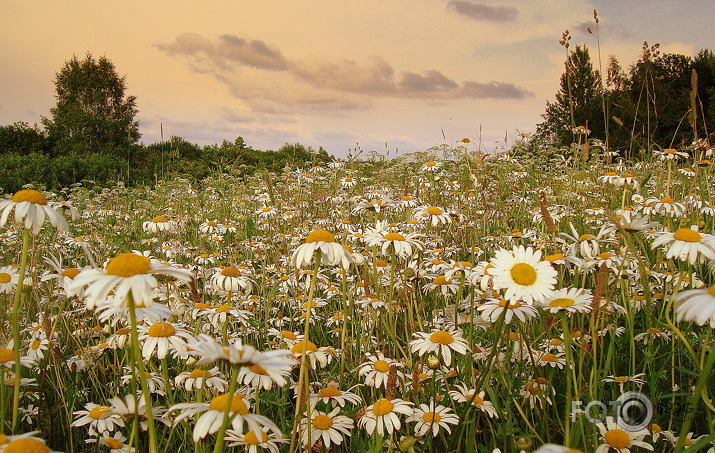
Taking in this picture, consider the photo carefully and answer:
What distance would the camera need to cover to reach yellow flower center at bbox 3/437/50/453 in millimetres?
938

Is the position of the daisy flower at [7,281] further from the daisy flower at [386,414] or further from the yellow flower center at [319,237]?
the daisy flower at [386,414]

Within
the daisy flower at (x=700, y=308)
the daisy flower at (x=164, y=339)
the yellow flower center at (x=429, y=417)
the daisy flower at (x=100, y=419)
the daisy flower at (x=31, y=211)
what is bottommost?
the yellow flower center at (x=429, y=417)

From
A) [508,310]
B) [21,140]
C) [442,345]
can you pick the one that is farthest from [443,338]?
[21,140]

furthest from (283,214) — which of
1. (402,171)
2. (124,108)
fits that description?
(124,108)

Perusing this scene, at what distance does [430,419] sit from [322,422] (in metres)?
0.38

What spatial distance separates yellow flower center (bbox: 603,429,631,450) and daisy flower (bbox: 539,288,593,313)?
1.33ft

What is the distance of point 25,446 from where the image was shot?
0.95 metres

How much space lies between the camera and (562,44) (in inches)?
146

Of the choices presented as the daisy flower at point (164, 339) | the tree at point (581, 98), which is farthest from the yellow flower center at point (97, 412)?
the tree at point (581, 98)

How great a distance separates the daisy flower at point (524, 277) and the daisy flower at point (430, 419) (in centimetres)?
48

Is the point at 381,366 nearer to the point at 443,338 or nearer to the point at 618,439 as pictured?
the point at 443,338

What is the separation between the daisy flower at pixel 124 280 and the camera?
3.27ft

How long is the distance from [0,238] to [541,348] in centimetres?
509

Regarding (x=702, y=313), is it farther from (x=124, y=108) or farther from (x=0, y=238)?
(x=124, y=108)
